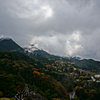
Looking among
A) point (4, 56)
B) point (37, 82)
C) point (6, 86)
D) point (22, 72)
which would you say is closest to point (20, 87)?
point (6, 86)

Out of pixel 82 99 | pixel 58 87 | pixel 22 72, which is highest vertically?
pixel 22 72

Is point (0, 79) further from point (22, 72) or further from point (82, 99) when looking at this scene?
point (82, 99)

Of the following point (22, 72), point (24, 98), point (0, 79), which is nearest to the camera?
point (24, 98)

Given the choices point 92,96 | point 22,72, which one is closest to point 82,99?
point 92,96

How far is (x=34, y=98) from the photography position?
2545 cm

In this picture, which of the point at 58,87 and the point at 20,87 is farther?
the point at 58,87

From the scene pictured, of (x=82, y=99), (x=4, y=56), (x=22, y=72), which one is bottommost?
(x=82, y=99)

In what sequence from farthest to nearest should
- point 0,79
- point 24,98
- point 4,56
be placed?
point 4,56 → point 0,79 → point 24,98

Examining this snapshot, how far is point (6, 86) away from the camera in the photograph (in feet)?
116

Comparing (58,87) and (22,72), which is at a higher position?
(22,72)

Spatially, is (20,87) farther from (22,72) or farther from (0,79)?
(22,72)

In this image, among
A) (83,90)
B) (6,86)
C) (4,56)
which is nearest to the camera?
(6,86)

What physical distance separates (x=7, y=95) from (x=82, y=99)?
49.8 meters

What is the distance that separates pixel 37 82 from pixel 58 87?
9.24m
